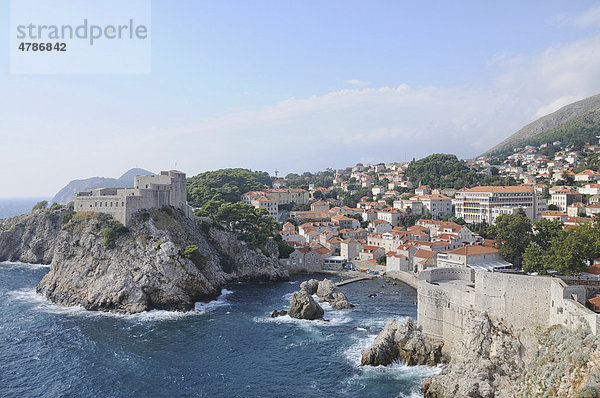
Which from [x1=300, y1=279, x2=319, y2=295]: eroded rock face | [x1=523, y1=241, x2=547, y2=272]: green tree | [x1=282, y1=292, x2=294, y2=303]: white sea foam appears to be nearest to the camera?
[x1=523, y1=241, x2=547, y2=272]: green tree

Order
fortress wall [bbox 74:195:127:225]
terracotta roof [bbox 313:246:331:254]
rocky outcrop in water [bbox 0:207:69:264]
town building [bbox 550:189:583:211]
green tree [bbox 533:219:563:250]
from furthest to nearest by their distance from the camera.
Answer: town building [bbox 550:189:583:211] → rocky outcrop in water [bbox 0:207:69:264] → terracotta roof [bbox 313:246:331:254] → fortress wall [bbox 74:195:127:225] → green tree [bbox 533:219:563:250]

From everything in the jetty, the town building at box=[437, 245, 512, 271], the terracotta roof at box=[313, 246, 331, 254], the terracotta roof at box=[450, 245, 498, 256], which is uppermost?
the terracotta roof at box=[450, 245, 498, 256]

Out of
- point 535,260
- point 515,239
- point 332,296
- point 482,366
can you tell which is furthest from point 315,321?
point 515,239

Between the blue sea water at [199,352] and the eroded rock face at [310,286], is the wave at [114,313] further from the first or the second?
the eroded rock face at [310,286]

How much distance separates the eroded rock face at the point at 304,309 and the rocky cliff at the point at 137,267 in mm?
10390

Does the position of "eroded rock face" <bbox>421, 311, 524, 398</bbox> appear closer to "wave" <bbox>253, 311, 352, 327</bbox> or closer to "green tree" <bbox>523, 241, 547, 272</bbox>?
"green tree" <bbox>523, 241, 547, 272</bbox>

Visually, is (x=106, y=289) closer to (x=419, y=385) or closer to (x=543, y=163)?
(x=419, y=385)

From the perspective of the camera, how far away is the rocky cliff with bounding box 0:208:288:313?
3994 cm

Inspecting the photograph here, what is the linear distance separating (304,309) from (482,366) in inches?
657

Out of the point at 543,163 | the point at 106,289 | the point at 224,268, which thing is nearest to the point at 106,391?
the point at 106,289

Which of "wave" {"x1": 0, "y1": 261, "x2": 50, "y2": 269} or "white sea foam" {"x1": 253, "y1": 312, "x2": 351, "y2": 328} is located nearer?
"white sea foam" {"x1": 253, "y1": 312, "x2": 351, "y2": 328}

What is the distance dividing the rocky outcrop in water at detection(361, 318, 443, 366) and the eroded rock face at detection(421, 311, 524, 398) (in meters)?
2.37

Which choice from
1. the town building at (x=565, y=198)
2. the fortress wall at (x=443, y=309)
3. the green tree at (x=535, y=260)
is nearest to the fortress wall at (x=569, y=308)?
the fortress wall at (x=443, y=309)

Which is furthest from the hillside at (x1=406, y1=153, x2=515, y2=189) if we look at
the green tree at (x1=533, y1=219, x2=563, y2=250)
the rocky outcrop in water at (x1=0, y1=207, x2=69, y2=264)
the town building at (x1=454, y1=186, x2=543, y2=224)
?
the rocky outcrop in water at (x1=0, y1=207, x2=69, y2=264)
